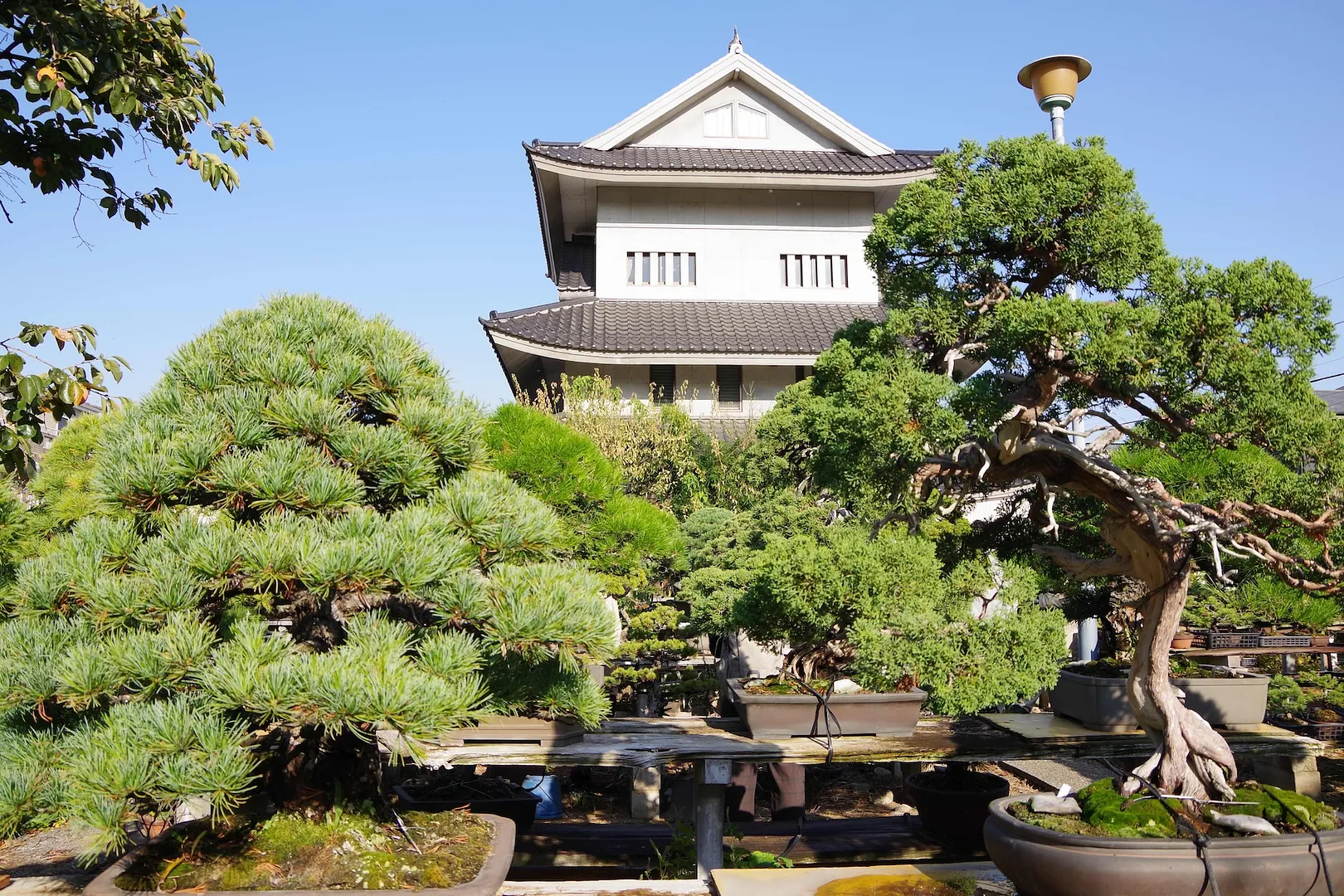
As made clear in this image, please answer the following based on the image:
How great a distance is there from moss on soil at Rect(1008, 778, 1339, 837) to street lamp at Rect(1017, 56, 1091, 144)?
102 inches

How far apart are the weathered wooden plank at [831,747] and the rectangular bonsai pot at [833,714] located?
4 centimetres

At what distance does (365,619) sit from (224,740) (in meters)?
0.36

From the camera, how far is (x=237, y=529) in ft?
6.56

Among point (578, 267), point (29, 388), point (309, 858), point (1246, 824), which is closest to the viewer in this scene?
point (309, 858)

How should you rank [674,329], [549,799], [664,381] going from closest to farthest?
[549,799]
[674,329]
[664,381]

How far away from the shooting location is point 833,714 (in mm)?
3750

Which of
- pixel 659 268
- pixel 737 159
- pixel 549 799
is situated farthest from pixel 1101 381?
pixel 737 159

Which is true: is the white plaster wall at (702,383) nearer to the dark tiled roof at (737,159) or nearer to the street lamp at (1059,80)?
the dark tiled roof at (737,159)

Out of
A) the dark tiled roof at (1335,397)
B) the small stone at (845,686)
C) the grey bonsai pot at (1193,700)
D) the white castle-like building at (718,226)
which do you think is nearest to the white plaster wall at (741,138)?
the white castle-like building at (718,226)

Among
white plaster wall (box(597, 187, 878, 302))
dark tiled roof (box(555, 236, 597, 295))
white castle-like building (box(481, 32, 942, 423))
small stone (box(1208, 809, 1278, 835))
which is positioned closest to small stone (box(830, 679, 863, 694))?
small stone (box(1208, 809, 1278, 835))

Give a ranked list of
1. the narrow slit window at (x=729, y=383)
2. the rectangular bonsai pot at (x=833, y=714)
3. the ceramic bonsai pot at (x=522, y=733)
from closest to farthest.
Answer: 1. the rectangular bonsai pot at (x=833, y=714)
2. the ceramic bonsai pot at (x=522, y=733)
3. the narrow slit window at (x=729, y=383)

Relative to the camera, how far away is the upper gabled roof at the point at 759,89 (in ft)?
44.4

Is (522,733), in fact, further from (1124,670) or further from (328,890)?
(1124,670)

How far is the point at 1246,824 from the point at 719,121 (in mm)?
12973
